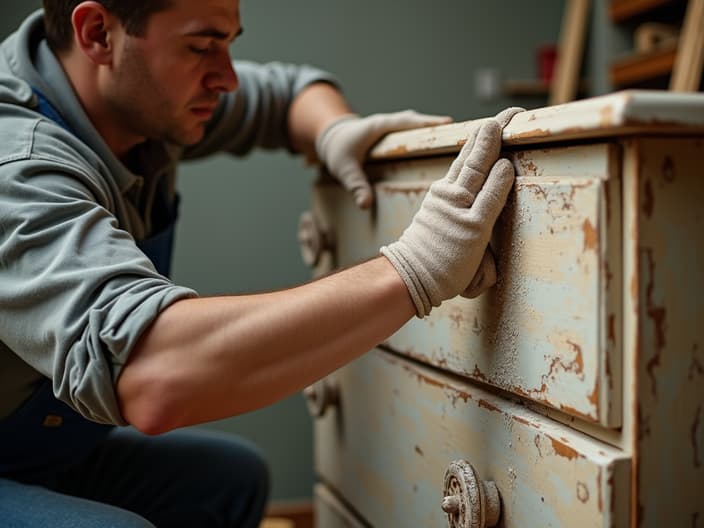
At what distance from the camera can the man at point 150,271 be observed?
71cm

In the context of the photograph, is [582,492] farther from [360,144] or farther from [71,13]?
[71,13]

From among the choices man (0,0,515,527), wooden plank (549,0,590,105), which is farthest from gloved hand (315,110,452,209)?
wooden plank (549,0,590,105)

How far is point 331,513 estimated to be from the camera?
133 cm

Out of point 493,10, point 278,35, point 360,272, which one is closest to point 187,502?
point 360,272

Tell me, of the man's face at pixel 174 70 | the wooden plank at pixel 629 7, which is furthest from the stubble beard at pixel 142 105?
the wooden plank at pixel 629 7

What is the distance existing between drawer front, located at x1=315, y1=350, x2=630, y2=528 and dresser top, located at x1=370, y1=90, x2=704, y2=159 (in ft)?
0.80

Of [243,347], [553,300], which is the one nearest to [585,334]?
[553,300]

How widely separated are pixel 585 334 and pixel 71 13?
759mm

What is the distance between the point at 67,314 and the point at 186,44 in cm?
41

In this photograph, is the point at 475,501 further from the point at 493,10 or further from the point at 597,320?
the point at 493,10

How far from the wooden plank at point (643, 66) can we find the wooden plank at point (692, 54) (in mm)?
110

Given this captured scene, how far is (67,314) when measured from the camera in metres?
0.72

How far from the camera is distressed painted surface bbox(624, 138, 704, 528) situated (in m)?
0.60

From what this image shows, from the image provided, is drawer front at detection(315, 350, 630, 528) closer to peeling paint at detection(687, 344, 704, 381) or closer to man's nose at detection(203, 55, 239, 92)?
peeling paint at detection(687, 344, 704, 381)
